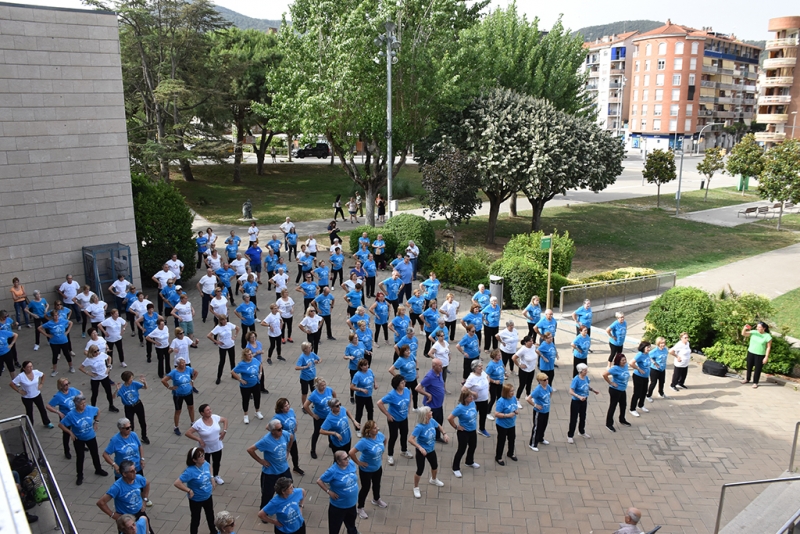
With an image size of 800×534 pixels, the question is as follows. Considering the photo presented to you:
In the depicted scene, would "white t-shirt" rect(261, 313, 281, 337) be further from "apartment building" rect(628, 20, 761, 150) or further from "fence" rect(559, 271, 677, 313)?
"apartment building" rect(628, 20, 761, 150)

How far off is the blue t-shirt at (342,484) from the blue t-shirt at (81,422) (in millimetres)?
3868

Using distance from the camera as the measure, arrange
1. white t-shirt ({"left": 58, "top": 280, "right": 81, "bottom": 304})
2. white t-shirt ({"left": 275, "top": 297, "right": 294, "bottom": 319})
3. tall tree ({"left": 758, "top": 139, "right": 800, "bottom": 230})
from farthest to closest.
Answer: tall tree ({"left": 758, "top": 139, "right": 800, "bottom": 230}) < white t-shirt ({"left": 58, "top": 280, "right": 81, "bottom": 304}) < white t-shirt ({"left": 275, "top": 297, "right": 294, "bottom": 319})

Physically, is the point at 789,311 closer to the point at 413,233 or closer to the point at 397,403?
the point at 413,233

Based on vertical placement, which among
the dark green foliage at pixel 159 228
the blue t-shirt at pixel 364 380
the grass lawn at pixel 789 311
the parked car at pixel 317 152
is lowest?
the grass lawn at pixel 789 311

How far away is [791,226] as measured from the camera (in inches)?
1380

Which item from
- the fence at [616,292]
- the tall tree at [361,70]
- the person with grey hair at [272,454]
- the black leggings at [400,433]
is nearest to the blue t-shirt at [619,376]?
the black leggings at [400,433]

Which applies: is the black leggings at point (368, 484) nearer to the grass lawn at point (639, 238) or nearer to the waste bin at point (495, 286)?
the waste bin at point (495, 286)

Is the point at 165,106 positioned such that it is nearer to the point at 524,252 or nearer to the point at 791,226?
the point at 524,252

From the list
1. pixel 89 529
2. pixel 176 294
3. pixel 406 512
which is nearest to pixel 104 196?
pixel 176 294

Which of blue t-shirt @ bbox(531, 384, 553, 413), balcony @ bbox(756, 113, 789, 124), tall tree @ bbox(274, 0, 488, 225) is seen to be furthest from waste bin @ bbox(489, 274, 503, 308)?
balcony @ bbox(756, 113, 789, 124)

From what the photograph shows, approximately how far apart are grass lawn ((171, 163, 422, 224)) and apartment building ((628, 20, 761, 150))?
51519 millimetres

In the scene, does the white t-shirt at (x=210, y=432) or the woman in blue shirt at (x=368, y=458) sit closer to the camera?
the woman in blue shirt at (x=368, y=458)

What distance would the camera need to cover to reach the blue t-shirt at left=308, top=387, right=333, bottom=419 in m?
9.45

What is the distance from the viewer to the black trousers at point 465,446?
942 centimetres
